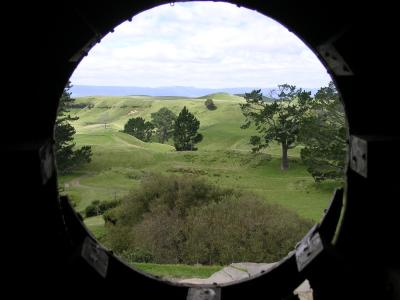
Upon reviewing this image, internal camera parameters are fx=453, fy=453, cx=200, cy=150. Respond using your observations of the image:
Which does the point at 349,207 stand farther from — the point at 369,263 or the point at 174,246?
the point at 174,246

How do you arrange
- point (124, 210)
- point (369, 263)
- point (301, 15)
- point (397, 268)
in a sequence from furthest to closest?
1. point (124, 210)
2. point (301, 15)
3. point (369, 263)
4. point (397, 268)

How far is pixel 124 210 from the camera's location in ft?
94.1

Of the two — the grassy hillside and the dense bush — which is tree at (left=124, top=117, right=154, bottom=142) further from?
the dense bush

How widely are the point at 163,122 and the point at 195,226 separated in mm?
68784

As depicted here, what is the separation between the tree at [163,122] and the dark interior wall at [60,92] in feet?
287

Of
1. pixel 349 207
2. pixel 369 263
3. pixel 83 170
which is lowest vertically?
pixel 83 170

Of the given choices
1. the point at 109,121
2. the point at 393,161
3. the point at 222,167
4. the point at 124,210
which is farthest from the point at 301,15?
the point at 109,121

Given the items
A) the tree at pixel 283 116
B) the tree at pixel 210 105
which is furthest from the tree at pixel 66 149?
the tree at pixel 210 105

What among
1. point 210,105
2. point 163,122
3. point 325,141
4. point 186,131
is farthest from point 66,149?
point 210,105

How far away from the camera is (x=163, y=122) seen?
93.6 meters

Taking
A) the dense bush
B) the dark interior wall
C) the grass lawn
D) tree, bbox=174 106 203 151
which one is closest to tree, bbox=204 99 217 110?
tree, bbox=174 106 203 151

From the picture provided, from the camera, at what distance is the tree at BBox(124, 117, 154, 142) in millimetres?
87625

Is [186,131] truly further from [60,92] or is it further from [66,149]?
[60,92]

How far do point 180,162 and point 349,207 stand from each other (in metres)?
54.0
